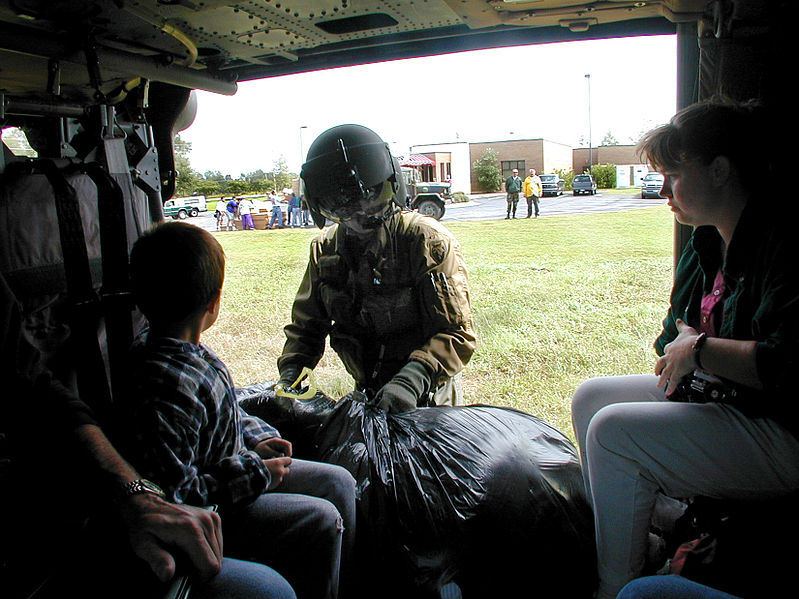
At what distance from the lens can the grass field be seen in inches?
172

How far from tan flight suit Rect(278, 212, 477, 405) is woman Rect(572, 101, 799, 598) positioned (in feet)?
2.58

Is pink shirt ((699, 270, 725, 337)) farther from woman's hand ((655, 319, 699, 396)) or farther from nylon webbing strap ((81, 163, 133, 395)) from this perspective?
nylon webbing strap ((81, 163, 133, 395))

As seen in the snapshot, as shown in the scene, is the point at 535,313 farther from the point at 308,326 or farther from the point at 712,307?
the point at 712,307

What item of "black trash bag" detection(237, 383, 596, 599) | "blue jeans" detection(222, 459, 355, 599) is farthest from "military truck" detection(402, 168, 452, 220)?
"blue jeans" detection(222, 459, 355, 599)

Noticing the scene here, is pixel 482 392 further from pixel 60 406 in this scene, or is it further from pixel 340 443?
pixel 60 406

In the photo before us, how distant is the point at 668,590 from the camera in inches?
39.0

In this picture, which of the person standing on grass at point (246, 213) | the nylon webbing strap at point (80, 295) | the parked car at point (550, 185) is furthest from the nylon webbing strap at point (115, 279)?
the parked car at point (550, 185)

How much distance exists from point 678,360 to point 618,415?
0.62ft

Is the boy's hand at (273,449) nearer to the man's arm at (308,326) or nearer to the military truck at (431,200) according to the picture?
the man's arm at (308,326)

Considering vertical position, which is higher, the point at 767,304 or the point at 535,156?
the point at 535,156

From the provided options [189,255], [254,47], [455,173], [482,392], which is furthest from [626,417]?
[455,173]

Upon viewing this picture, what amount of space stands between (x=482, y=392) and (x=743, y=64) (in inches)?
109

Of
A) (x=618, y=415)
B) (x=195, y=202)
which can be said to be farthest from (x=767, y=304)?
(x=195, y=202)

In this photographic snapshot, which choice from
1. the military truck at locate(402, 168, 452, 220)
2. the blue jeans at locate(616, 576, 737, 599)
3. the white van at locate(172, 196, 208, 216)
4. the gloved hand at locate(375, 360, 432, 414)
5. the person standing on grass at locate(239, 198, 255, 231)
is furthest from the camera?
the white van at locate(172, 196, 208, 216)
